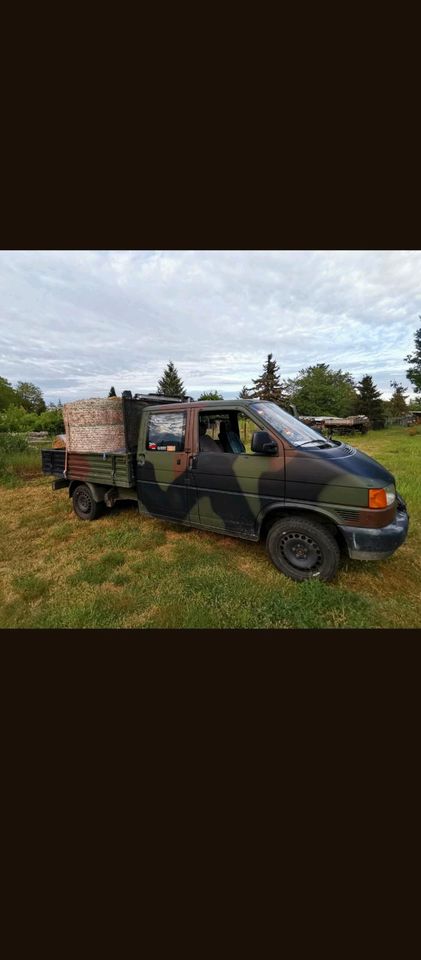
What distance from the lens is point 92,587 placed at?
11.8 ft

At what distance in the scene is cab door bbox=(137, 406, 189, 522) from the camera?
13.9 feet

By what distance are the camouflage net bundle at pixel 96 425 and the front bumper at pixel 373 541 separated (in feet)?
11.8

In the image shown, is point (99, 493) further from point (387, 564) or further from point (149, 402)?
point (387, 564)

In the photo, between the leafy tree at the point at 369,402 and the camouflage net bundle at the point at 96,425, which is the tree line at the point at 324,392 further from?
the camouflage net bundle at the point at 96,425

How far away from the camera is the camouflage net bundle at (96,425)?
5.02 m

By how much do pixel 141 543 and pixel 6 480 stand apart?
6779mm

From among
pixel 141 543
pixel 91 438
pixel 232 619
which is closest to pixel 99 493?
pixel 91 438

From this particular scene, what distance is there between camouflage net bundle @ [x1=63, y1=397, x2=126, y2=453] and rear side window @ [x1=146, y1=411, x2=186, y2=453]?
0.77m

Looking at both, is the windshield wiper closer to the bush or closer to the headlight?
the headlight

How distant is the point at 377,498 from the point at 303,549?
932 millimetres

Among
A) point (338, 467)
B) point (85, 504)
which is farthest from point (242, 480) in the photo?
point (85, 504)

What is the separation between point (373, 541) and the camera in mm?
3068

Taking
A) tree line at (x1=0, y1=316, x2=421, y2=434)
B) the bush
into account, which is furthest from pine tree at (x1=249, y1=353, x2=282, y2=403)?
the bush

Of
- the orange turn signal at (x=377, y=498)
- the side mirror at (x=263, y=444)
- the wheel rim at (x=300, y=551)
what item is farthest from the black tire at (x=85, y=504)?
the orange turn signal at (x=377, y=498)
